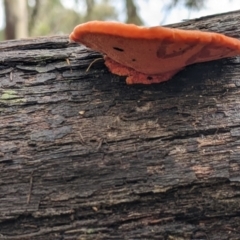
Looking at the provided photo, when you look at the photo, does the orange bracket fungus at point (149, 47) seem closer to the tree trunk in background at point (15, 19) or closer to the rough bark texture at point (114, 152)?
the rough bark texture at point (114, 152)

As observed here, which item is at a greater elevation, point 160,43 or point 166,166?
point 160,43

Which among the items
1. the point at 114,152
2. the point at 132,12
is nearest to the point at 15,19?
the point at 132,12

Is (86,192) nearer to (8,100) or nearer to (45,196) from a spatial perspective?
(45,196)

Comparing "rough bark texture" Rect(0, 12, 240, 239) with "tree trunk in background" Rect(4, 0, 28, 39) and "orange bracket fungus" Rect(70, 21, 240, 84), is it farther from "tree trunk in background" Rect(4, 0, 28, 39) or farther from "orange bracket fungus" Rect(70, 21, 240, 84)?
"tree trunk in background" Rect(4, 0, 28, 39)

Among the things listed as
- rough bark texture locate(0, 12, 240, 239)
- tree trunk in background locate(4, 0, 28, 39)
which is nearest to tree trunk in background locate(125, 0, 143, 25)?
tree trunk in background locate(4, 0, 28, 39)

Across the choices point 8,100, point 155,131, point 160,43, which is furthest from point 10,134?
point 160,43

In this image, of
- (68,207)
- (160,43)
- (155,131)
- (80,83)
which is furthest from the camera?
(80,83)

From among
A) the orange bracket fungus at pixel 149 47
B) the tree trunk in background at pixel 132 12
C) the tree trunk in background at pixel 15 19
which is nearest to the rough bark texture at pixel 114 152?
the orange bracket fungus at pixel 149 47
